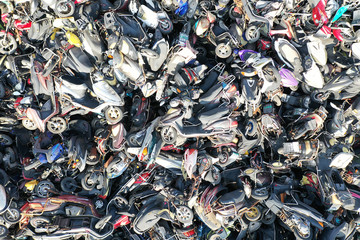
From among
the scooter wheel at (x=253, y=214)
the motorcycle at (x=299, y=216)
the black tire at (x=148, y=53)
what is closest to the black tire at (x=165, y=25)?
the black tire at (x=148, y=53)

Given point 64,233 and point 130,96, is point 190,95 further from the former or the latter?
point 64,233

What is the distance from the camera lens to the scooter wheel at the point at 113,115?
566cm

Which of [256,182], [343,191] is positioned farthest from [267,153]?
[343,191]

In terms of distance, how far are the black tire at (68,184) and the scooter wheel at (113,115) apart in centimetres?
142

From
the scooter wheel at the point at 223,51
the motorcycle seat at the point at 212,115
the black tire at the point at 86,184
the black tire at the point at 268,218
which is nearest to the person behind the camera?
the motorcycle seat at the point at 212,115

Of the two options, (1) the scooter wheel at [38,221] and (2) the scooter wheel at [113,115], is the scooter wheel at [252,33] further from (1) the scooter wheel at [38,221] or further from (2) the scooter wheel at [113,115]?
(1) the scooter wheel at [38,221]

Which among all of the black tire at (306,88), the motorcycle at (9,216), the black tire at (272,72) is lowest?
the motorcycle at (9,216)

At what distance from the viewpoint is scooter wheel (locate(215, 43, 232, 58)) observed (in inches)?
228

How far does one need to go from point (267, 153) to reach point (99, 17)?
4.12m

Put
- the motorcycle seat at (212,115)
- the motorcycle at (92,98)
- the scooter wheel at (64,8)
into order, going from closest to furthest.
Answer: the scooter wheel at (64,8) < the motorcycle at (92,98) < the motorcycle seat at (212,115)

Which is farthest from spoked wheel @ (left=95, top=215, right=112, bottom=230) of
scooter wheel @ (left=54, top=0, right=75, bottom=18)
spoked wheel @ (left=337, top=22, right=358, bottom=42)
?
spoked wheel @ (left=337, top=22, right=358, bottom=42)

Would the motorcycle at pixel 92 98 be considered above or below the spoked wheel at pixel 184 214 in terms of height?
above

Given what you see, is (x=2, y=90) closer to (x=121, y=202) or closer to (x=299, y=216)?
(x=121, y=202)

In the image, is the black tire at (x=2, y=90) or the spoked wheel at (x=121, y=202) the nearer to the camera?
the black tire at (x=2, y=90)
